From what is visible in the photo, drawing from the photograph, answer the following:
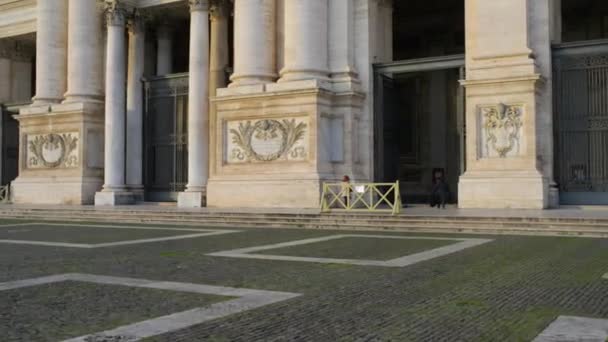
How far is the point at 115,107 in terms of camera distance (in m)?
26.4

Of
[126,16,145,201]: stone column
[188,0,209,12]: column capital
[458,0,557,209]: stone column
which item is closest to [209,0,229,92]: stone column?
[188,0,209,12]: column capital

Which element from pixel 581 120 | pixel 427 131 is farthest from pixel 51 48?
pixel 581 120

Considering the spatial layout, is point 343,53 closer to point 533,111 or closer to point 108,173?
point 533,111

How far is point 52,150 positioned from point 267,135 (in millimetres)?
Result: 10936

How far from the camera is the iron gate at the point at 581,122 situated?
19.7 m

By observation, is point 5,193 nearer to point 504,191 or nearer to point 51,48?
point 51,48

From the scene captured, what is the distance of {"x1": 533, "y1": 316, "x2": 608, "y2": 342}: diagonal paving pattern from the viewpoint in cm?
459

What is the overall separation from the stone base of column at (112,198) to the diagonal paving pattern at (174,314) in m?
18.3

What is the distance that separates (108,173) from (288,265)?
19.1m

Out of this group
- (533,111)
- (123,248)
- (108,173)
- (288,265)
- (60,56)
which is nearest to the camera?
(288,265)

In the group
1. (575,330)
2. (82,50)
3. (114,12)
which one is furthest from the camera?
(82,50)

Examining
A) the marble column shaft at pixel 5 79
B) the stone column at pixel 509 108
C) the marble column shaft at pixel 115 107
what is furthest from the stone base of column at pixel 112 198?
the stone column at pixel 509 108

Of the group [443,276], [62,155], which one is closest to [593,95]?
[443,276]

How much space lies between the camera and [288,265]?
8.70 m
